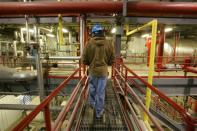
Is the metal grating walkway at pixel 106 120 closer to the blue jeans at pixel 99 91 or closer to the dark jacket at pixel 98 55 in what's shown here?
the blue jeans at pixel 99 91

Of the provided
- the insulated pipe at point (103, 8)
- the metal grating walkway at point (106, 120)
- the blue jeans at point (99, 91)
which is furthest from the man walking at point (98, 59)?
the insulated pipe at point (103, 8)

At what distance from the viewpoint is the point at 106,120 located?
3.72 m

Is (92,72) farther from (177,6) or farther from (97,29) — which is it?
(177,6)

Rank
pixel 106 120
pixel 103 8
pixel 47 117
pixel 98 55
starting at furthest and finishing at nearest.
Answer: pixel 106 120 < pixel 98 55 < pixel 103 8 < pixel 47 117

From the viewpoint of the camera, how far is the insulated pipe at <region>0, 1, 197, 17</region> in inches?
113

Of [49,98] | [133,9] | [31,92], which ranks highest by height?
[133,9]

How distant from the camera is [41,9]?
3.12 meters

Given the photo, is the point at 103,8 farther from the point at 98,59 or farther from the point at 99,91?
the point at 99,91

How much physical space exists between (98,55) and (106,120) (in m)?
1.49

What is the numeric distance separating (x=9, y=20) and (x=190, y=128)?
890 centimetres

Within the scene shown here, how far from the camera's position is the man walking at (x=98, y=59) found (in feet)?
11.0

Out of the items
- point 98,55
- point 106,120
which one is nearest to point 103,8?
point 98,55

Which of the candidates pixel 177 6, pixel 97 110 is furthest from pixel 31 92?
pixel 177 6

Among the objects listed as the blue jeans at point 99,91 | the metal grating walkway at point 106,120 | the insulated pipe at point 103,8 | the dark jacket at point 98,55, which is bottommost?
the metal grating walkway at point 106,120
